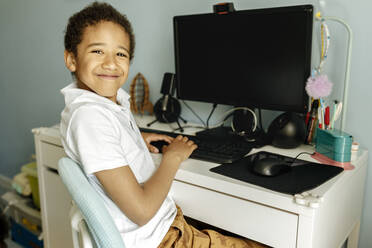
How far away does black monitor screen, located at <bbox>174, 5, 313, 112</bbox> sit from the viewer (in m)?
1.04

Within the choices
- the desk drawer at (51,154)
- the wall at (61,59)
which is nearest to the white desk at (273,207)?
the wall at (61,59)

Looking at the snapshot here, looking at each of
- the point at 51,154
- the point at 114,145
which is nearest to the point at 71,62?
the point at 114,145

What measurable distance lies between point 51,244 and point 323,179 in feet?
4.19

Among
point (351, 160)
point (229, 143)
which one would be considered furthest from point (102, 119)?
point (351, 160)

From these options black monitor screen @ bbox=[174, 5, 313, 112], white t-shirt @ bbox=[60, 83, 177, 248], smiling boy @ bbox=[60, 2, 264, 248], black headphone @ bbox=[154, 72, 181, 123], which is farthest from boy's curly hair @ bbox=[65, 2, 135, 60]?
black headphone @ bbox=[154, 72, 181, 123]

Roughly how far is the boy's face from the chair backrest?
0.97ft

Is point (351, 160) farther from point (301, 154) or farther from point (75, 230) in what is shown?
point (75, 230)

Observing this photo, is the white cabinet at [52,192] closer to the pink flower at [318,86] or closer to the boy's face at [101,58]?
the boy's face at [101,58]

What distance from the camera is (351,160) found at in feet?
3.30

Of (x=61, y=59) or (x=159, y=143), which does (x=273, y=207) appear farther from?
(x=61, y=59)

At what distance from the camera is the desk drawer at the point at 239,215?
0.81 meters

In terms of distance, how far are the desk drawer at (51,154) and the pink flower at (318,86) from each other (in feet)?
3.15

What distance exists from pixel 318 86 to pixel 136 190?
630mm

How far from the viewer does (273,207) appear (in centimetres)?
82
